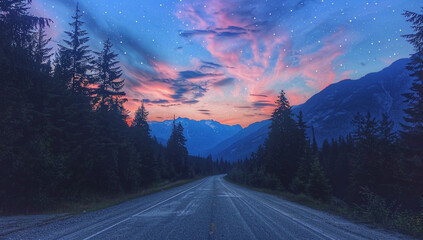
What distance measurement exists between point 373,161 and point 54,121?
3623cm

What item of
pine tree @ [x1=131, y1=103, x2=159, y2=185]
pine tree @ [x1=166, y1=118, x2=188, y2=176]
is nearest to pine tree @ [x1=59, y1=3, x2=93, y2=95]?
pine tree @ [x1=131, y1=103, x2=159, y2=185]

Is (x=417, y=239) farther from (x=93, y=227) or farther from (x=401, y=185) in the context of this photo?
(x=401, y=185)

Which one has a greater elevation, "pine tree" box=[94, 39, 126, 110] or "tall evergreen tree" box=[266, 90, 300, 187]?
"pine tree" box=[94, 39, 126, 110]

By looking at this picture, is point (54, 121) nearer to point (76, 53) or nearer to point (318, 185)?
point (76, 53)

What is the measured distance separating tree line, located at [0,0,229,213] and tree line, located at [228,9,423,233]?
751 inches

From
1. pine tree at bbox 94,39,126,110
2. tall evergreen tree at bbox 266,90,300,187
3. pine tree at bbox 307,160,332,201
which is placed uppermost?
pine tree at bbox 94,39,126,110

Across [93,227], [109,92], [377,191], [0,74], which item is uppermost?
[109,92]

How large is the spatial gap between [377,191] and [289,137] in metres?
12.8

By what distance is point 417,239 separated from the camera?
22.5 ft

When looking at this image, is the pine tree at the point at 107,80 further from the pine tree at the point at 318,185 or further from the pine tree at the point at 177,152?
the pine tree at the point at 177,152

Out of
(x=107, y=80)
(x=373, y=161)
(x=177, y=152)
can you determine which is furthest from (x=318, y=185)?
(x=177, y=152)

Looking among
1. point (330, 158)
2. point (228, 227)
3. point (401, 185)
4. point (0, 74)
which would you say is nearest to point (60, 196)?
point (0, 74)

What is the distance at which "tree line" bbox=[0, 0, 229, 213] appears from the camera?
1315 cm

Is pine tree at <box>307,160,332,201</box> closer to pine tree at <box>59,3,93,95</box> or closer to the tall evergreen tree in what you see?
the tall evergreen tree
